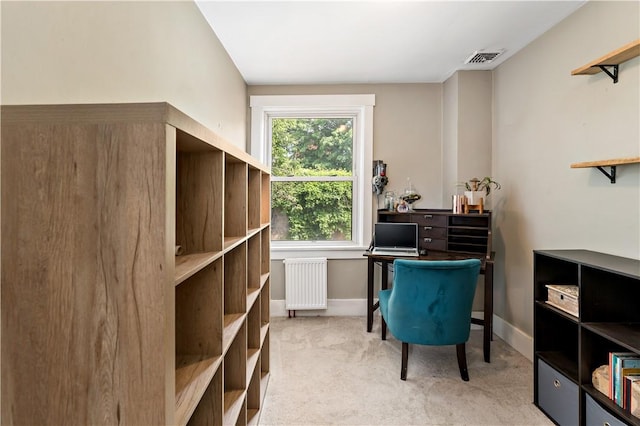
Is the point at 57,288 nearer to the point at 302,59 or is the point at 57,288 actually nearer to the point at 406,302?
the point at 406,302

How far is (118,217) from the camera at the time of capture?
72 centimetres

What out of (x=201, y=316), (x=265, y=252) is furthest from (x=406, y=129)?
(x=201, y=316)

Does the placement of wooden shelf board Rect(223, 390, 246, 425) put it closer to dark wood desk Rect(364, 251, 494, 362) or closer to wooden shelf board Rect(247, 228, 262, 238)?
wooden shelf board Rect(247, 228, 262, 238)

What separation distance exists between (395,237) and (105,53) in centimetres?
252

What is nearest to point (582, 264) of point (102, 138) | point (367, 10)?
point (367, 10)

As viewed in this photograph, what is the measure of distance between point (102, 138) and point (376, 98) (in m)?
3.06

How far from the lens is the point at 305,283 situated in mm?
3354

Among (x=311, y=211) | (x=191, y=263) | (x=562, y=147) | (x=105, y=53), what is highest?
(x=105, y=53)

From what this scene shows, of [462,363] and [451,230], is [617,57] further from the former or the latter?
[462,363]

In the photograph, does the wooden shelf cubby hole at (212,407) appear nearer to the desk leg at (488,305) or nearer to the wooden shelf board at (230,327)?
the wooden shelf board at (230,327)

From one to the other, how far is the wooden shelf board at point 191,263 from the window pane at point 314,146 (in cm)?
251

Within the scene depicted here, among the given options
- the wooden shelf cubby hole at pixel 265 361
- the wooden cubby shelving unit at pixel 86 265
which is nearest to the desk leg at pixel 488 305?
the wooden shelf cubby hole at pixel 265 361

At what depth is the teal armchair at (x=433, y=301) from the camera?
2076 mm

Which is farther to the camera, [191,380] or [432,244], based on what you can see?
[432,244]
